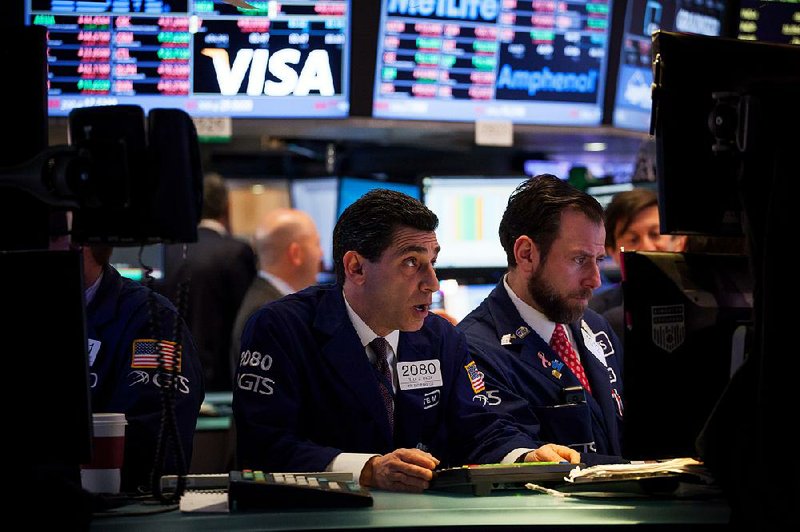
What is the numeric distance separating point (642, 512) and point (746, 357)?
0.34 metres

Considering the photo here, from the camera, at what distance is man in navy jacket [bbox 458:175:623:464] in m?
3.08

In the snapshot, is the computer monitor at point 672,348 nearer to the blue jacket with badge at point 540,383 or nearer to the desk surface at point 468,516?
the desk surface at point 468,516

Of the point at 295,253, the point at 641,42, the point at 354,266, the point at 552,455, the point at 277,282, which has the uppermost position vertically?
the point at 641,42

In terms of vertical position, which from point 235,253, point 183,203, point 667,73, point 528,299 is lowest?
point 235,253

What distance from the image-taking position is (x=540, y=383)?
10.3 feet

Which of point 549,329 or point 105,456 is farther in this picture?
point 549,329

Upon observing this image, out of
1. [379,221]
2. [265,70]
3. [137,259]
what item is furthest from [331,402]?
[137,259]

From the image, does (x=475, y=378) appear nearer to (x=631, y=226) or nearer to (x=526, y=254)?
(x=526, y=254)

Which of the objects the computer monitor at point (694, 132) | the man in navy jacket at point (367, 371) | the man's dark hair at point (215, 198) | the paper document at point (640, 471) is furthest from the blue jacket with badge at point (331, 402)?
the man's dark hair at point (215, 198)

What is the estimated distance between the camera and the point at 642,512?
6.95ft

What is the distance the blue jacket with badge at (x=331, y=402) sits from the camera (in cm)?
271

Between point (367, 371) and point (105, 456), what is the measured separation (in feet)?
2.43

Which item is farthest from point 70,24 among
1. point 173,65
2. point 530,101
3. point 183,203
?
point 183,203

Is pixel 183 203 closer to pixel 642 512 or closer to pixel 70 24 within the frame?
pixel 642 512
